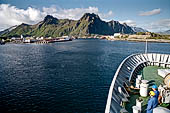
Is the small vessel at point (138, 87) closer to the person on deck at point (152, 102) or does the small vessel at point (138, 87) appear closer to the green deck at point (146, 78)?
the green deck at point (146, 78)

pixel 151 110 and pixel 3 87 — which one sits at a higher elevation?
pixel 151 110

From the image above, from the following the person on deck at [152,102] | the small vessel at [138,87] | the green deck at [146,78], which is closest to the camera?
the person on deck at [152,102]

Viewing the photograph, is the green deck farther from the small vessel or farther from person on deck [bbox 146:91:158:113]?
person on deck [bbox 146:91:158:113]

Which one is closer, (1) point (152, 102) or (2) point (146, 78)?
(1) point (152, 102)

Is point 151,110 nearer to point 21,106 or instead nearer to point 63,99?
point 63,99

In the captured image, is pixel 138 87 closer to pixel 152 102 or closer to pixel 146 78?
pixel 146 78

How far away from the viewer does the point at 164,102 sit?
→ 11164mm

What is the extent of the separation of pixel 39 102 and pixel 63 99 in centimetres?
398

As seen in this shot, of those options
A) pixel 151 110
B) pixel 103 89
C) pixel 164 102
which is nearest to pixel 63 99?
pixel 103 89

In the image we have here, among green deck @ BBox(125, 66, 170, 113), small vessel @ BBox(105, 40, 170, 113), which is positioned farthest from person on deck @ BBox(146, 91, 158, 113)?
green deck @ BBox(125, 66, 170, 113)

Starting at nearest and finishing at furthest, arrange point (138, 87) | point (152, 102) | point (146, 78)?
point (152, 102)
point (138, 87)
point (146, 78)

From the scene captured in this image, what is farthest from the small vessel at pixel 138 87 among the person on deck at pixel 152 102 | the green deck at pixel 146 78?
the person on deck at pixel 152 102

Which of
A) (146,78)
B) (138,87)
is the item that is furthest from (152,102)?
(146,78)

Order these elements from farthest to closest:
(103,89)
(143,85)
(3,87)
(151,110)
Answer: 1. (3,87)
2. (103,89)
3. (143,85)
4. (151,110)
